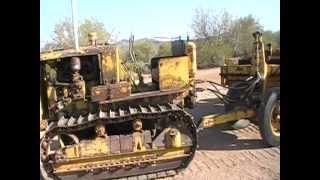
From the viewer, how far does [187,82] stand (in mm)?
7133

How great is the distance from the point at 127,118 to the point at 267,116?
2.69 m

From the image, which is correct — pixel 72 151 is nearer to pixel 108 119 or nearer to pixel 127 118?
pixel 108 119

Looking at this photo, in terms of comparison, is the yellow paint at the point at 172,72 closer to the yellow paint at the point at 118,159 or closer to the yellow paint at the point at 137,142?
the yellow paint at the point at 137,142

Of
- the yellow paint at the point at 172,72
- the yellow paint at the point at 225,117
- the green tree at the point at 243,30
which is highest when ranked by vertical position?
the green tree at the point at 243,30

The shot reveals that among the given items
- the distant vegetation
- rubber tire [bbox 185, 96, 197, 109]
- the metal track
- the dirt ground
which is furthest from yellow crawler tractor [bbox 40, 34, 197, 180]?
the distant vegetation

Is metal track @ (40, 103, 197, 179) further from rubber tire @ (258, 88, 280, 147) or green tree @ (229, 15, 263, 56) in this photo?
green tree @ (229, 15, 263, 56)

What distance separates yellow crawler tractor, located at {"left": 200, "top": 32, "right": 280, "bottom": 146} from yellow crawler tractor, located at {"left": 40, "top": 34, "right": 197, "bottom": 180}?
0.96 metres

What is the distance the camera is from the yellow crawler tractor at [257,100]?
7711 mm

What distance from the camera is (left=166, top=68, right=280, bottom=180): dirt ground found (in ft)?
21.8

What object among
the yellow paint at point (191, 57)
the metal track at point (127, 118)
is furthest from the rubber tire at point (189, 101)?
the metal track at point (127, 118)
